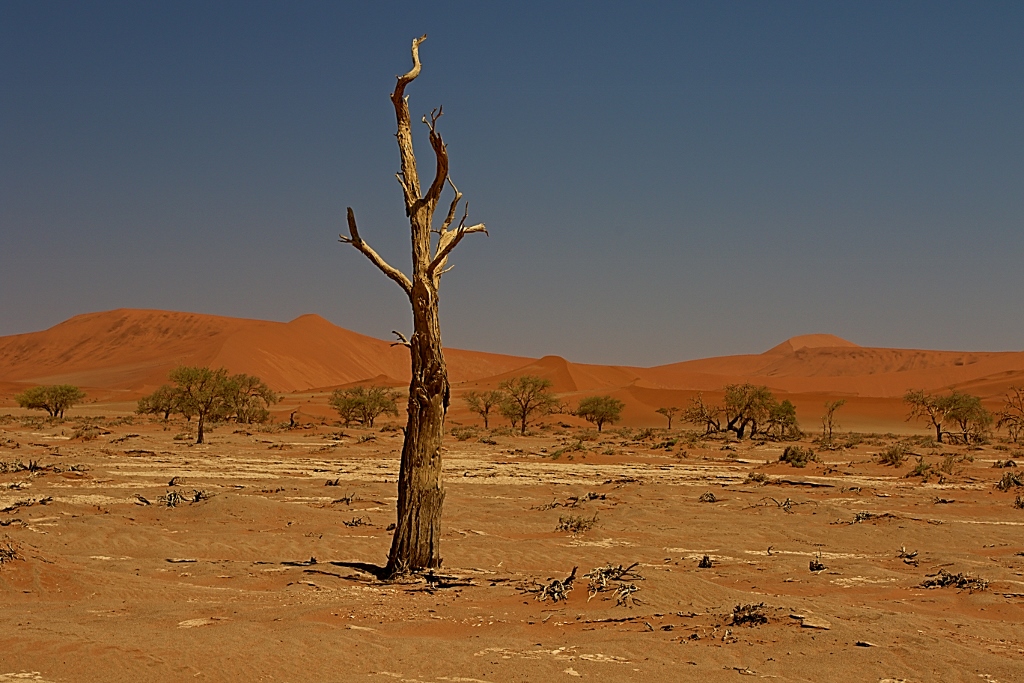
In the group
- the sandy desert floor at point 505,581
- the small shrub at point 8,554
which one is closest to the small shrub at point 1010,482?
the sandy desert floor at point 505,581

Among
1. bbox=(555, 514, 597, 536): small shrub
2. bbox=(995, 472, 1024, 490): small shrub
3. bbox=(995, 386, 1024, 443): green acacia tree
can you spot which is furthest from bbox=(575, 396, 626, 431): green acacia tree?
bbox=(555, 514, 597, 536): small shrub

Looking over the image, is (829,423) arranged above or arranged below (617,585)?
above

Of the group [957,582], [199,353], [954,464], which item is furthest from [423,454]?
[199,353]

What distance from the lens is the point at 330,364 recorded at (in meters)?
124

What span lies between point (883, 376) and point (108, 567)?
12962 centimetres

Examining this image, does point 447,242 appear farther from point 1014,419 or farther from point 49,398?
point 49,398

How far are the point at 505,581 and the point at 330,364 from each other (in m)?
118

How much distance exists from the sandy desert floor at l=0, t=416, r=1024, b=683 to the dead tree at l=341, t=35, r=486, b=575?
1.68ft

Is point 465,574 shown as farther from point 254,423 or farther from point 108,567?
point 254,423

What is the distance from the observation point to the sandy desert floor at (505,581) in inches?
220

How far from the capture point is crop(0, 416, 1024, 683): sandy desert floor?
18.4ft

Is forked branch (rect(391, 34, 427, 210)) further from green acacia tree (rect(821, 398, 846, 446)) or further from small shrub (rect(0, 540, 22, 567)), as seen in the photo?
green acacia tree (rect(821, 398, 846, 446))

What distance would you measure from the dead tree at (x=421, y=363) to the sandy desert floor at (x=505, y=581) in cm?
51

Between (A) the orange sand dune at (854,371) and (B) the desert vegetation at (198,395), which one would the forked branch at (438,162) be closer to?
(B) the desert vegetation at (198,395)
